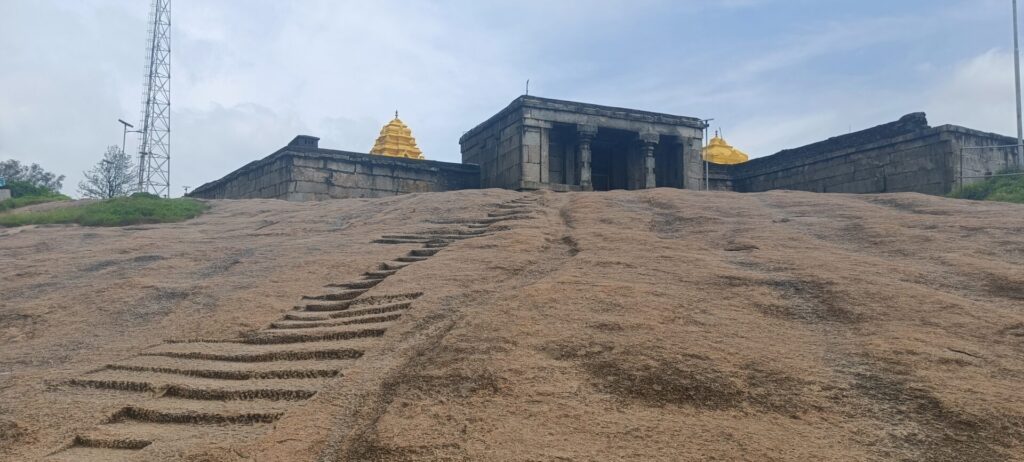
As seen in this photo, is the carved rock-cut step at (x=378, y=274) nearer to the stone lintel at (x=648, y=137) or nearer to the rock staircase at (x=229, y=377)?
the rock staircase at (x=229, y=377)

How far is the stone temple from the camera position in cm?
1816

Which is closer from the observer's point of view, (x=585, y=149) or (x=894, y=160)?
(x=894, y=160)

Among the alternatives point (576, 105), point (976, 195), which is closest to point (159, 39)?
point (576, 105)

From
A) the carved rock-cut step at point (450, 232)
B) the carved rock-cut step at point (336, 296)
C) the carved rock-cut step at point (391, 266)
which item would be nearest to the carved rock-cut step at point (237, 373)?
the carved rock-cut step at point (336, 296)

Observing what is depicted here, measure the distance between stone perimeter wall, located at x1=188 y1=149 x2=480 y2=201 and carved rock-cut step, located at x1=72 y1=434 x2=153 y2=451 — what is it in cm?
1536

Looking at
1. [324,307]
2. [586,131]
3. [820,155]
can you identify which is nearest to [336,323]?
[324,307]

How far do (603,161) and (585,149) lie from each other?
9.39ft

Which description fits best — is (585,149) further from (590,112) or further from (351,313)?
(351,313)

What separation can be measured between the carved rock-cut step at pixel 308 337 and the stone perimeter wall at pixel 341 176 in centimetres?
1402

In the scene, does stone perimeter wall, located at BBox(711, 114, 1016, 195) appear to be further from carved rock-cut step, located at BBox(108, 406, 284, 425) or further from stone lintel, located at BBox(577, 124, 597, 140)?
carved rock-cut step, located at BBox(108, 406, 284, 425)

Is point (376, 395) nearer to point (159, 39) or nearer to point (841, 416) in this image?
point (841, 416)

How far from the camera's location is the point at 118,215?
38.1ft

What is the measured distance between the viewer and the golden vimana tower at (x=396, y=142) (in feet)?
99.0

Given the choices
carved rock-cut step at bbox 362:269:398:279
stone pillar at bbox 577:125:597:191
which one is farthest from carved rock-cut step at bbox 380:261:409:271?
stone pillar at bbox 577:125:597:191
